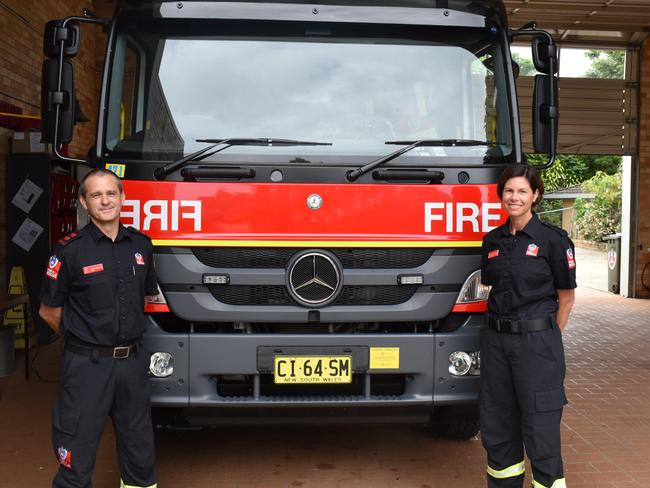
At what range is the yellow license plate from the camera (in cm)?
393

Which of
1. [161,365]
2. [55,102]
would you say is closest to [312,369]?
[161,365]

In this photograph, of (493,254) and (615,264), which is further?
(615,264)

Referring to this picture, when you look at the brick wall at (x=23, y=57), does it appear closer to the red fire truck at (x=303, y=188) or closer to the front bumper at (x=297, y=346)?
the red fire truck at (x=303, y=188)

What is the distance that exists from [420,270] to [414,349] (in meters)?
0.42

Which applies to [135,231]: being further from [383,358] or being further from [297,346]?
[383,358]

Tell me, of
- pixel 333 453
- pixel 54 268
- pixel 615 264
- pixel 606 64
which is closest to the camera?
pixel 54 268

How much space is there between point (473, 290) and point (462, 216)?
41cm

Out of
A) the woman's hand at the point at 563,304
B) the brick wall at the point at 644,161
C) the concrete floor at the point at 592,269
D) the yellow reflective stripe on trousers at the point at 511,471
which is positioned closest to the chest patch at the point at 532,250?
the woman's hand at the point at 563,304

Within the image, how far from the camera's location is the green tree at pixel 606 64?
48.7 ft

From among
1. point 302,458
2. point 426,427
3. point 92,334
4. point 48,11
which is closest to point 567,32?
point 48,11

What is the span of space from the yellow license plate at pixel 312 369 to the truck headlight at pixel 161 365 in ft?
1.82

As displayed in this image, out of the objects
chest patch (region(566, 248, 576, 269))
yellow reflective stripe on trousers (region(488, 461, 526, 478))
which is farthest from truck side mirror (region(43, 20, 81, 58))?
yellow reflective stripe on trousers (region(488, 461, 526, 478))

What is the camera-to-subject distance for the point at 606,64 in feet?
54.1

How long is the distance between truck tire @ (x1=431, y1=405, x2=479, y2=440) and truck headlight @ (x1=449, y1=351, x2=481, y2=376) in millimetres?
319
